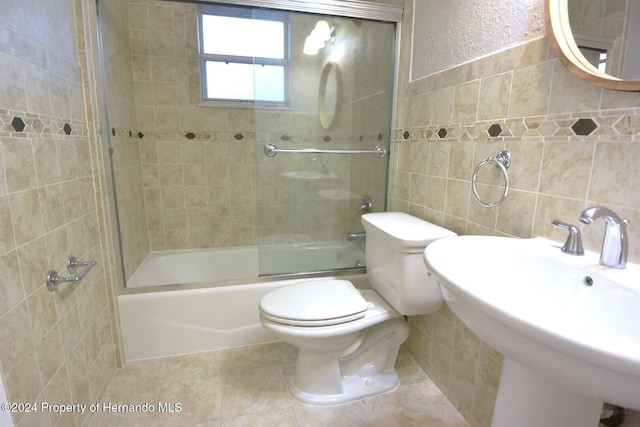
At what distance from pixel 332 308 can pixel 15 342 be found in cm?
100

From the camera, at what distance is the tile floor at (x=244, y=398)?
4.49ft

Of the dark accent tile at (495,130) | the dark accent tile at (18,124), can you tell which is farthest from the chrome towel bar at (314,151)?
the dark accent tile at (18,124)

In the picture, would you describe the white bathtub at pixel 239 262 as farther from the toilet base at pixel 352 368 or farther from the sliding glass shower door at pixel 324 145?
the toilet base at pixel 352 368

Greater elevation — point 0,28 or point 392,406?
point 0,28

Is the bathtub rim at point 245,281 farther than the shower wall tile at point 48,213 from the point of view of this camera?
Yes

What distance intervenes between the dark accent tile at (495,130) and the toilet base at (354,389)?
118 centimetres

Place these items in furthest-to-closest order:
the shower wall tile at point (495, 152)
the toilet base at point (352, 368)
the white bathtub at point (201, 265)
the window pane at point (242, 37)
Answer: the white bathtub at point (201, 265) → the window pane at point (242, 37) → the toilet base at point (352, 368) → the shower wall tile at point (495, 152)

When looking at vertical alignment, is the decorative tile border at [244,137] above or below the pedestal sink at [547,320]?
above

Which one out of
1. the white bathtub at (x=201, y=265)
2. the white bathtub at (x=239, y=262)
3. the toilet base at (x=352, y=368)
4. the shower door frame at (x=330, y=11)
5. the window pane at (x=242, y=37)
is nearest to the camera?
the toilet base at (x=352, y=368)

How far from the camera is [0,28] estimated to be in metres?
0.92

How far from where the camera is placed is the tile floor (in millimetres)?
1369

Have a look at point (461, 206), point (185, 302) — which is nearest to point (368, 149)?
point (461, 206)

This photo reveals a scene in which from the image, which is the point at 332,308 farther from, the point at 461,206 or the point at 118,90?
the point at 118,90

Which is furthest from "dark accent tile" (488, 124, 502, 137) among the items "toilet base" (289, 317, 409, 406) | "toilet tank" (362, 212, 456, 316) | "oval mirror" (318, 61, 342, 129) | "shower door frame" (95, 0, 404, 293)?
"oval mirror" (318, 61, 342, 129)
